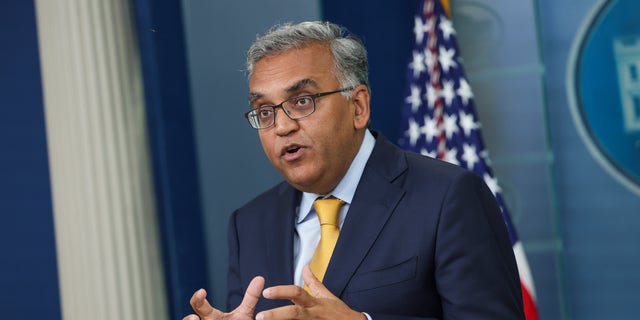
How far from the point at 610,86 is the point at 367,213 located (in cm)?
272

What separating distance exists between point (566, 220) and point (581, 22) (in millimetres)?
1038

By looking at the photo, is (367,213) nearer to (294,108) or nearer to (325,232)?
(325,232)

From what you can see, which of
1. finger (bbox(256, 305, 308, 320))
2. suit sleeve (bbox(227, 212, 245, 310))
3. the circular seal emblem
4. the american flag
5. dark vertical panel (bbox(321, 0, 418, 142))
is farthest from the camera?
dark vertical panel (bbox(321, 0, 418, 142))

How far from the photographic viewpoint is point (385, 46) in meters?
4.58

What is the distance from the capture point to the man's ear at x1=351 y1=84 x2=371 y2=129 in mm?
2094

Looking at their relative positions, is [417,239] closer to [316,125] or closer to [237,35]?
[316,125]

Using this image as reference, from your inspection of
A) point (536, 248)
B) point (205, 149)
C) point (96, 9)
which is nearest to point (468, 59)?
point (536, 248)

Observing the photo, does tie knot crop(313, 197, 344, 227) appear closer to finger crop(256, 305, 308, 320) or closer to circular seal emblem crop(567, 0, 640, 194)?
finger crop(256, 305, 308, 320)

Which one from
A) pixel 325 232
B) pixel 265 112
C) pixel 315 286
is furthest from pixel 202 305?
pixel 265 112

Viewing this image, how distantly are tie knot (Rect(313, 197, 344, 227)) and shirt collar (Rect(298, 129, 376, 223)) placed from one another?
17 mm

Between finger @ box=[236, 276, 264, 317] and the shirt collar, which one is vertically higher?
the shirt collar

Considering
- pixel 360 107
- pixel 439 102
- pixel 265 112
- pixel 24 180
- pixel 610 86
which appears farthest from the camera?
pixel 610 86

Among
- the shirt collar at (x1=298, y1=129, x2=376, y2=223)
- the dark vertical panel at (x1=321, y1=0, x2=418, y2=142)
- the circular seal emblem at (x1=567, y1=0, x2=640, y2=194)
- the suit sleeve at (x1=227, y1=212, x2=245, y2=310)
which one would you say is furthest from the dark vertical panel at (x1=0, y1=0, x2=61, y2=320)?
the circular seal emblem at (x1=567, y1=0, x2=640, y2=194)

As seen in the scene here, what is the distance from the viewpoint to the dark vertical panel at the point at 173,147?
4.07 m
